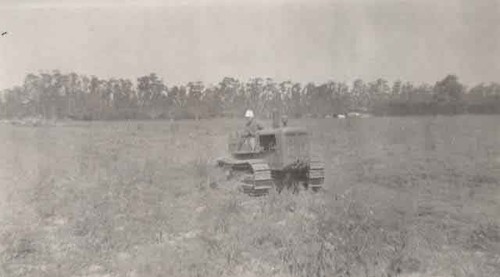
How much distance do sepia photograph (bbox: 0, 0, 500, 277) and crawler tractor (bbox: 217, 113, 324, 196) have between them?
1.0 inches

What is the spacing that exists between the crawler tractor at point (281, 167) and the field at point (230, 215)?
257 mm

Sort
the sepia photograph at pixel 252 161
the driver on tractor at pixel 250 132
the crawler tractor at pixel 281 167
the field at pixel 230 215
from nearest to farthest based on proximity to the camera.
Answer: the field at pixel 230 215
the sepia photograph at pixel 252 161
the crawler tractor at pixel 281 167
the driver on tractor at pixel 250 132

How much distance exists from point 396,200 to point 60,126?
6.14 m

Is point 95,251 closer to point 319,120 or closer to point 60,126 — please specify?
point 60,126

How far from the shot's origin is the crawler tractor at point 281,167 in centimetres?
785

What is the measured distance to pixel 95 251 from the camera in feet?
18.9

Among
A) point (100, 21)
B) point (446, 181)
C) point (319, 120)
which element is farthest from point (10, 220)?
point (319, 120)

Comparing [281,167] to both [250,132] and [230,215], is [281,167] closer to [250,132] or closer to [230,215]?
[250,132]

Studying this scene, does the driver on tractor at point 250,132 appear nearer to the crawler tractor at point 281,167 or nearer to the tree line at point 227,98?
the crawler tractor at point 281,167

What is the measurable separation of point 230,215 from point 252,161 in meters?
1.67

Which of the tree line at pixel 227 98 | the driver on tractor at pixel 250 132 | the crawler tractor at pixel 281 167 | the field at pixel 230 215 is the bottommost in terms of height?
the field at pixel 230 215

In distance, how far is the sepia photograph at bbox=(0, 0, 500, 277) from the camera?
5.50m

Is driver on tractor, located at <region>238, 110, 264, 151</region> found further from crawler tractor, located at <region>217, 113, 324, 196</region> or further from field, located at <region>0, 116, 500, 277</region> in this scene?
field, located at <region>0, 116, 500, 277</region>

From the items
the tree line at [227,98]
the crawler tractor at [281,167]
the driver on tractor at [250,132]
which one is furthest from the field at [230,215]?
the driver on tractor at [250,132]
